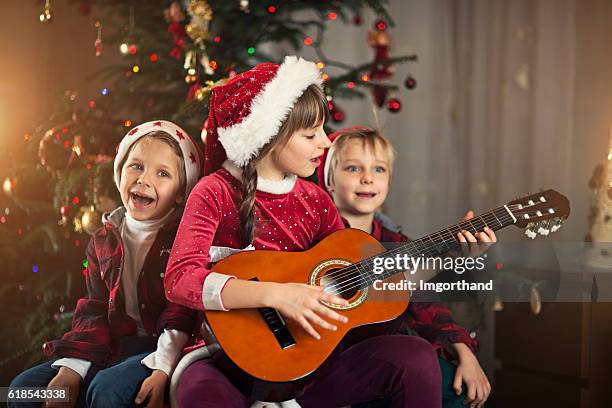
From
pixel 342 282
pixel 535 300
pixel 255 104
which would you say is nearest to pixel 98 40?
pixel 255 104

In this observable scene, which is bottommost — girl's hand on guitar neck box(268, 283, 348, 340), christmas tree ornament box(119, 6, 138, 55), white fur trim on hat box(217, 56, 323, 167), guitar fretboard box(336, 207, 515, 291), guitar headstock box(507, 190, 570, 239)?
girl's hand on guitar neck box(268, 283, 348, 340)

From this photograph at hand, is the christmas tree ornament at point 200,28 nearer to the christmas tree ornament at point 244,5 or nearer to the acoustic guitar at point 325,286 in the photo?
the christmas tree ornament at point 244,5

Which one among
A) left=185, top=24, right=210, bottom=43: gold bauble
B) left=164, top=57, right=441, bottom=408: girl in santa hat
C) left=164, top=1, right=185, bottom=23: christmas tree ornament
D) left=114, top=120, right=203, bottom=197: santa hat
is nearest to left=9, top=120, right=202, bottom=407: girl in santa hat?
left=114, top=120, right=203, bottom=197: santa hat

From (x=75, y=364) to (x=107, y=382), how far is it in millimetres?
152

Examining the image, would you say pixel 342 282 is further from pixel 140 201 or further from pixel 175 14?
pixel 175 14

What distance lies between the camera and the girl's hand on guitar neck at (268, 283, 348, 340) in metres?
1.36

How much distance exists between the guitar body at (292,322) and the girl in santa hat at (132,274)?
215 mm

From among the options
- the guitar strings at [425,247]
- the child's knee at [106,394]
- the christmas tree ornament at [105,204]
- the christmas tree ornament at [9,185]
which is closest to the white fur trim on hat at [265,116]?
the guitar strings at [425,247]

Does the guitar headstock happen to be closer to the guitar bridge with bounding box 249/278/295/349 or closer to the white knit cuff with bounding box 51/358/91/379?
the guitar bridge with bounding box 249/278/295/349

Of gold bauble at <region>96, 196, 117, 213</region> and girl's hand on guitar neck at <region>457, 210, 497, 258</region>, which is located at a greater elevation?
gold bauble at <region>96, 196, 117, 213</region>

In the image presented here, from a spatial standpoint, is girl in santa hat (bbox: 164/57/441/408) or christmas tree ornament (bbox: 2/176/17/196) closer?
girl in santa hat (bbox: 164/57/441/408)

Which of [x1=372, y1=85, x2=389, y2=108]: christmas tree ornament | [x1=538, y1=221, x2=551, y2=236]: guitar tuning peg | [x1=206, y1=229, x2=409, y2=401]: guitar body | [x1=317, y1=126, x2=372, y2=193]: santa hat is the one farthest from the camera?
[x1=372, y1=85, x2=389, y2=108]: christmas tree ornament

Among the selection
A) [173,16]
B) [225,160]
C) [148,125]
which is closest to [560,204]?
[225,160]

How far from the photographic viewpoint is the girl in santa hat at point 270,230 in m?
1.38
